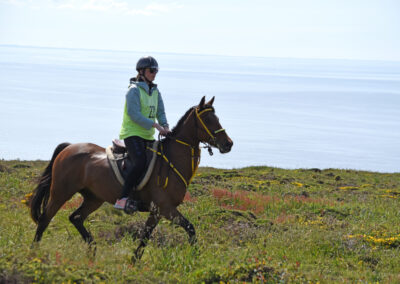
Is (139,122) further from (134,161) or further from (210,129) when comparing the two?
(210,129)

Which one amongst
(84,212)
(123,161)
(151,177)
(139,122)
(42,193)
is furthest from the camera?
(42,193)

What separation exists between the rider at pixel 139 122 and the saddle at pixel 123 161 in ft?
0.32

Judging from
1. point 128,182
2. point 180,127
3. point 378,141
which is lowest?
point 378,141

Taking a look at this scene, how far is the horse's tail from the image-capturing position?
9148mm

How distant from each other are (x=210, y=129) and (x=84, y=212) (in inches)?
115

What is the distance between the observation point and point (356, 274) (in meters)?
7.91

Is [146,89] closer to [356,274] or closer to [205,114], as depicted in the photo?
[205,114]

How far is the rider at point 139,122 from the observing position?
26.6ft

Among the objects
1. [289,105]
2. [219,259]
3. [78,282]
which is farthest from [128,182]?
[289,105]

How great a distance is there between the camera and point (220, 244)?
9.16 m

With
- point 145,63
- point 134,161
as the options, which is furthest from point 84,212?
point 145,63

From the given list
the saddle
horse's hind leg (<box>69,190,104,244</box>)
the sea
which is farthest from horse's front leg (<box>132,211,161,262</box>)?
the sea

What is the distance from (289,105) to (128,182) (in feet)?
497

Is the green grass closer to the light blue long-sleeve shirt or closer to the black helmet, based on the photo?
the light blue long-sleeve shirt
